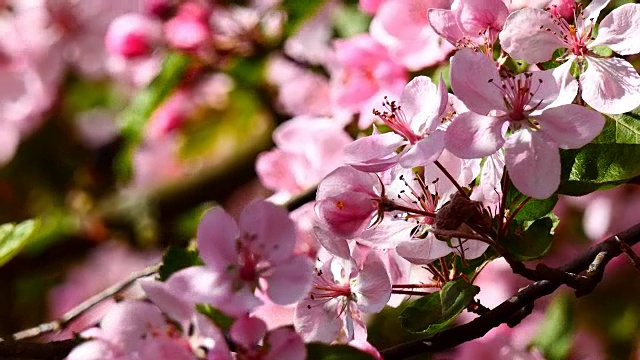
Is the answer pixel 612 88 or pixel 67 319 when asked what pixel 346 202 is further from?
pixel 67 319

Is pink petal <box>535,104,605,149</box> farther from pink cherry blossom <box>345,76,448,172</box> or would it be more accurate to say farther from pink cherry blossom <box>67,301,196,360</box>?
pink cherry blossom <box>67,301,196,360</box>

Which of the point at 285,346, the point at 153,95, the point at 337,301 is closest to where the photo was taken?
the point at 285,346

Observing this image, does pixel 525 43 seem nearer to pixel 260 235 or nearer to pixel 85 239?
pixel 260 235

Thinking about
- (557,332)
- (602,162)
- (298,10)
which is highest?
(602,162)

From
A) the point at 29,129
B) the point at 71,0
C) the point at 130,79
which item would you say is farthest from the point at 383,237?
the point at 29,129

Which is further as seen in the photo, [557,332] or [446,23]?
[557,332]

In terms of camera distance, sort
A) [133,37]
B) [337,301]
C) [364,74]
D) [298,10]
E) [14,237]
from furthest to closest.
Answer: [133,37], [298,10], [364,74], [14,237], [337,301]

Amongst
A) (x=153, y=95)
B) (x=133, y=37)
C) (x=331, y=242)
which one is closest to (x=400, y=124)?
(x=331, y=242)
